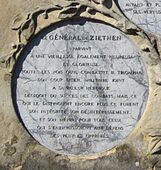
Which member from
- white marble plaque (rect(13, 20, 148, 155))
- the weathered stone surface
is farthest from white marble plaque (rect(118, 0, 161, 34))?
white marble plaque (rect(13, 20, 148, 155))

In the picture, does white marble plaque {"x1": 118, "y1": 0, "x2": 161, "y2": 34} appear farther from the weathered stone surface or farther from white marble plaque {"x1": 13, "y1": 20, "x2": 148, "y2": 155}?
white marble plaque {"x1": 13, "y1": 20, "x2": 148, "y2": 155}

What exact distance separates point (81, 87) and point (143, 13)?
2.52ft

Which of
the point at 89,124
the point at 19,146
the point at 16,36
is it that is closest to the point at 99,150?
the point at 89,124

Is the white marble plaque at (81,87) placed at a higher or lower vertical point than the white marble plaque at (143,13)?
lower

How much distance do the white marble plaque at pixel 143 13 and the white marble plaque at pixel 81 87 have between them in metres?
0.17

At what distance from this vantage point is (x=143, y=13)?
19.2ft

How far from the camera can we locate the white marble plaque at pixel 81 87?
19.2 ft

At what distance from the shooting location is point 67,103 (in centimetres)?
589

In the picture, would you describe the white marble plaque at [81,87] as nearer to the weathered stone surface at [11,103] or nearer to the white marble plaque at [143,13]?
the weathered stone surface at [11,103]

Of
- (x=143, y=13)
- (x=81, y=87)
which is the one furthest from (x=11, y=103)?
(x=143, y=13)

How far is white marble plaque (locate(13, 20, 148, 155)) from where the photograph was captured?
231 inches

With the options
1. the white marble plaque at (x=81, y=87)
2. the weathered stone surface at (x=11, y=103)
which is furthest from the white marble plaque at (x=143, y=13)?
the white marble plaque at (x=81, y=87)

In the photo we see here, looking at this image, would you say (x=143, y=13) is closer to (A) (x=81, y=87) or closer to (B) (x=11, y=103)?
(A) (x=81, y=87)

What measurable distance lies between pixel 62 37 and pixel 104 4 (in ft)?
1.39
